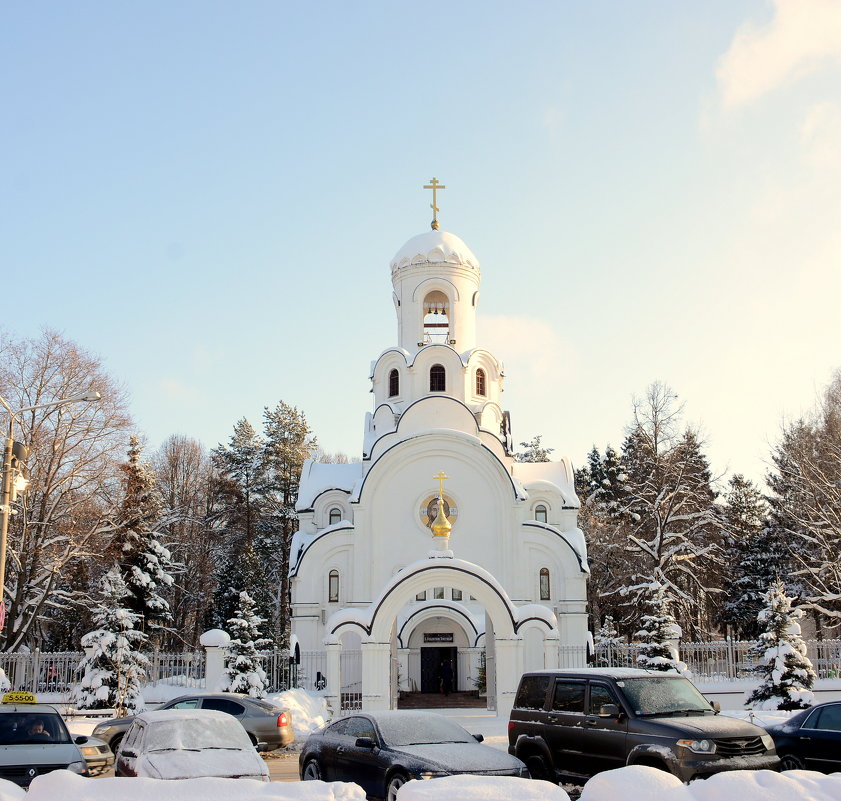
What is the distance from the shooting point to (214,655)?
2356cm

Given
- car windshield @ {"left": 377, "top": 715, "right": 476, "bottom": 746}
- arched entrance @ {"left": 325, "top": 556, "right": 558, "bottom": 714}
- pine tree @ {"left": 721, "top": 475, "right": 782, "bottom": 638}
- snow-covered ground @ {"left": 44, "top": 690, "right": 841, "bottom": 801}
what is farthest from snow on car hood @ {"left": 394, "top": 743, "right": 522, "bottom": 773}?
pine tree @ {"left": 721, "top": 475, "right": 782, "bottom": 638}

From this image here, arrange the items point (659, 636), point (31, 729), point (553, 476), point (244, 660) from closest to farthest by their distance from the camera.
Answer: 1. point (31, 729)
2. point (244, 660)
3. point (659, 636)
4. point (553, 476)

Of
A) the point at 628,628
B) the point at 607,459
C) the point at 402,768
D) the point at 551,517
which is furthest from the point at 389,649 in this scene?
the point at 607,459

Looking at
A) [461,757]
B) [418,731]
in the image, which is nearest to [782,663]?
[418,731]

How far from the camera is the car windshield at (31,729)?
10836 mm

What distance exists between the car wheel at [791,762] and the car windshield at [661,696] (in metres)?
1.10

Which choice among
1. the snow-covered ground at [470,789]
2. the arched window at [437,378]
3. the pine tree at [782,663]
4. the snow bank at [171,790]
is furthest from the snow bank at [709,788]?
the arched window at [437,378]

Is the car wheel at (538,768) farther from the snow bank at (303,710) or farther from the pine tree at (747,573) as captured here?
the pine tree at (747,573)

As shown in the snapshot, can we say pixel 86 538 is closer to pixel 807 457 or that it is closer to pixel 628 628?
pixel 628 628

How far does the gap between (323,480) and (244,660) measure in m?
11.9

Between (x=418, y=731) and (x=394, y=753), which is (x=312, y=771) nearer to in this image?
(x=418, y=731)

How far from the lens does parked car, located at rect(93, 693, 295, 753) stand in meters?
16.2

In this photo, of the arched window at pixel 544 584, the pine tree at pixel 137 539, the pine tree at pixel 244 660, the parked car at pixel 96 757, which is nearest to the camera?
the parked car at pixel 96 757

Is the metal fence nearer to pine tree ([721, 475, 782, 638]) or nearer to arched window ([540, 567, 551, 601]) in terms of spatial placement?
arched window ([540, 567, 551, 601])
